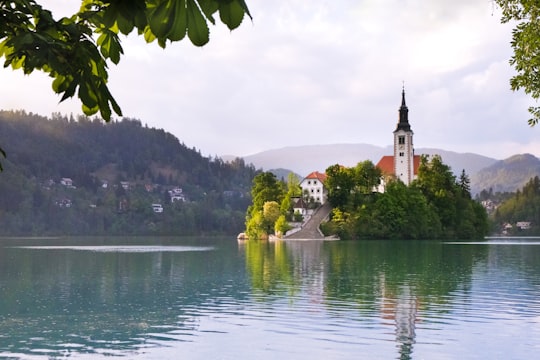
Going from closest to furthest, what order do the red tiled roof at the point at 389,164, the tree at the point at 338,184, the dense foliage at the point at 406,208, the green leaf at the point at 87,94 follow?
the green leaf at the point at 87,94, the dense foliage at the point at 406,208, the tree at the point at 338,184, the red tiled roof at the point at 389,164

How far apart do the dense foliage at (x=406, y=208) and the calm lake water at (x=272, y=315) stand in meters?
77.8

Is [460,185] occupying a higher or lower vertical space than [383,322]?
higher

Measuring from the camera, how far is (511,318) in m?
25.8

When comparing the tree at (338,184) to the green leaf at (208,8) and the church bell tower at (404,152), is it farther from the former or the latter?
the green leaf at (208,8)

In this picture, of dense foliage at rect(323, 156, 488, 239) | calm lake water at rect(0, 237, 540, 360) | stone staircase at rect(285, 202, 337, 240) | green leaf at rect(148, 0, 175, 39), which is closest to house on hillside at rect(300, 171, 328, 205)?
stone staircase at rect(285, 202, 337, 240)

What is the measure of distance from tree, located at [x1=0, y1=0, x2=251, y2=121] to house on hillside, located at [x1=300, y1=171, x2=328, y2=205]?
138794mm

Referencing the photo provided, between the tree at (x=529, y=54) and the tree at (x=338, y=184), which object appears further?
the tree at (x=338, y=184)

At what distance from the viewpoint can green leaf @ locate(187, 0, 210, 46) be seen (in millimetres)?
2264

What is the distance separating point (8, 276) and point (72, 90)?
47.5 metres

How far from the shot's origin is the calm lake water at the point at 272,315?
66.4 ft

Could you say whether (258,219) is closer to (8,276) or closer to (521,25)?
(8,276)

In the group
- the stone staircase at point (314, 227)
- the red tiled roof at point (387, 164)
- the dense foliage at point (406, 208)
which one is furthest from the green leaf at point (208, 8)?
the red tiled roof at point (387, 164)

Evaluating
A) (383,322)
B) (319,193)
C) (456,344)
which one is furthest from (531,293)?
(319,193)

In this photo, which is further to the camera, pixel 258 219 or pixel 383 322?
pixel 258 219
